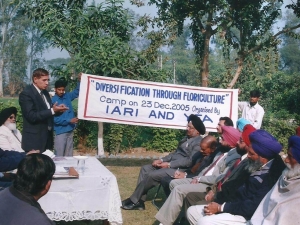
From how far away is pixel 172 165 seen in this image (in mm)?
6203

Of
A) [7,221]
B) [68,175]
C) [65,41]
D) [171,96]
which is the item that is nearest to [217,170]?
[68,175]

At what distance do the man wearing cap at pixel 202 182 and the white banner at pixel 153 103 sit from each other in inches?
136

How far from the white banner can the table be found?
4.21 metres

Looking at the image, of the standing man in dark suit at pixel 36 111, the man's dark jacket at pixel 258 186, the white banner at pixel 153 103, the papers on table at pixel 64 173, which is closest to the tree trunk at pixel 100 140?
the white banner at pixel 153 103

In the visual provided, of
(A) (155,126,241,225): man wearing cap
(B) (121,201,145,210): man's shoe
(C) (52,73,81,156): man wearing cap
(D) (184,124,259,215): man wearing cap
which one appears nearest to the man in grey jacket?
(D) (184,124,259,215): man wearing cap

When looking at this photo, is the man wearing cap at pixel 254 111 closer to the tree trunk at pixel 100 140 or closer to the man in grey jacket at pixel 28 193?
the tree trunk at pixel 100 140

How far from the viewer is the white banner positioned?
344 inches

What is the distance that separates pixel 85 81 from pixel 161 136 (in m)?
3.61

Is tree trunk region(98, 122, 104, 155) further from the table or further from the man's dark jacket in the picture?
the man's dark jacket

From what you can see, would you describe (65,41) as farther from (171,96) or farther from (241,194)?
(241,194)

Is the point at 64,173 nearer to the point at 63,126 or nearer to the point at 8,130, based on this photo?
the point at 8,130

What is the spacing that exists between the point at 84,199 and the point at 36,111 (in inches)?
71.0

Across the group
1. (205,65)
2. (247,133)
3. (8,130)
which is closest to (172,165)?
(247,133)

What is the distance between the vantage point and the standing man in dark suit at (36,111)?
570 cm
